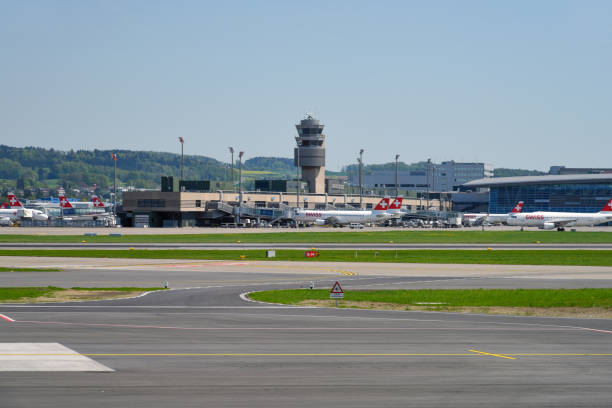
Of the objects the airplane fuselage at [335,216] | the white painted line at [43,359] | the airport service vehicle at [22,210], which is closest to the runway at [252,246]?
the white painted line at [43,359]

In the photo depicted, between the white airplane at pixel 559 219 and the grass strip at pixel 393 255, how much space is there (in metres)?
75.4

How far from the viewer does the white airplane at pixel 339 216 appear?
6476 inches

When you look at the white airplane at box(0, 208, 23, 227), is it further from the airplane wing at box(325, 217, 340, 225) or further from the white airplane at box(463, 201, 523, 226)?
the white airplane at box(463, 201, 523, 226)

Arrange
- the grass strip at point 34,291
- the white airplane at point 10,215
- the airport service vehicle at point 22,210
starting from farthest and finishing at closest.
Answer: the airport service vehicle at point 22,210, the white airplane at point 10,215, the grass strip at point 34,291

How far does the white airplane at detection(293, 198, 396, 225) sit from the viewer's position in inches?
6476

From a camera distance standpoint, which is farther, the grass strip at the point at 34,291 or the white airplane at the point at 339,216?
the white airplane at the point at 339,216

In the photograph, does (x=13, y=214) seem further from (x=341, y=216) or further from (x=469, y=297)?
(x=469, y=297)

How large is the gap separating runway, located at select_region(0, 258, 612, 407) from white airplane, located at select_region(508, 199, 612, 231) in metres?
127

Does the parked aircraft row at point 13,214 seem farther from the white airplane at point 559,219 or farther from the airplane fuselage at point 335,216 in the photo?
the white airplane at point 559,219

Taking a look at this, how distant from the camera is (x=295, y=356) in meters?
24.2

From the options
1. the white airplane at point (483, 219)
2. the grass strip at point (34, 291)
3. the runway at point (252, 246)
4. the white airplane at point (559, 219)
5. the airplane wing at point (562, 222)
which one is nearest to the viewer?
the grass strip at point (34, 291)

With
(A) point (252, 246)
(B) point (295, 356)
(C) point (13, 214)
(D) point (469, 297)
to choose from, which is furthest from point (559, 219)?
(B) point (295, 356)

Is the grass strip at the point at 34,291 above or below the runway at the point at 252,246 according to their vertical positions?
below

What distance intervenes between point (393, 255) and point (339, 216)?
89052 mm
